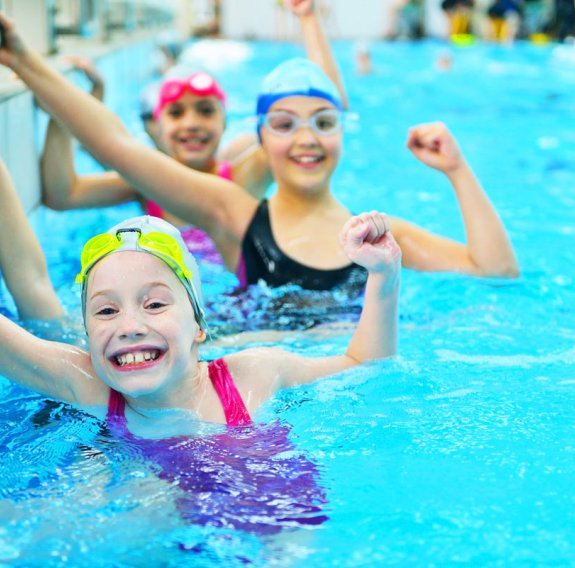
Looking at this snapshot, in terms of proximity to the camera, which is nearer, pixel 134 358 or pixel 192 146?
pixel 134 358

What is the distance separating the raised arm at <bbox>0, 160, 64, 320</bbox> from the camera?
3.37 metres

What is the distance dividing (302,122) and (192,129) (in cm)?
108

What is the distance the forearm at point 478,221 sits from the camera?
3998 mm

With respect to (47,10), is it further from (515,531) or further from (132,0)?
(132,0)

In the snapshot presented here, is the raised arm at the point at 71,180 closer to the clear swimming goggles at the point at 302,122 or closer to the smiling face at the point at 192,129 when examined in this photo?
the smiling face at the point at 192,129

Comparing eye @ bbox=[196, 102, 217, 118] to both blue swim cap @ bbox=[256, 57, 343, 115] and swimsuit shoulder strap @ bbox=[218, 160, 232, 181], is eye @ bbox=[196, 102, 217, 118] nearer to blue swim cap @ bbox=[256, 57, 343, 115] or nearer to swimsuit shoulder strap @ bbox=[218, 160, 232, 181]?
swimsuit shoulder strap @ bbox=[218, 160, 232, 181]

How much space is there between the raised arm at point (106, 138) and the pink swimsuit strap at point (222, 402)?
1078 millimetres

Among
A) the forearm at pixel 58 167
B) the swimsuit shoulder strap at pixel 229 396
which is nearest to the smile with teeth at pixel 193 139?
the forearm at pixel 58 167

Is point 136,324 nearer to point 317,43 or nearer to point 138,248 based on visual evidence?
point 138,248

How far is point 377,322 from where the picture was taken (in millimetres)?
3096

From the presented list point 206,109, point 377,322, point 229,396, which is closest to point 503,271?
point 377,322

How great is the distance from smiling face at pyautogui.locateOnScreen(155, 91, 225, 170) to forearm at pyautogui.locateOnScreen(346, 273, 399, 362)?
209 cm

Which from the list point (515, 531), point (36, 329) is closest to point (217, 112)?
point (36, 329)

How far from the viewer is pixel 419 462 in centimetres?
280
